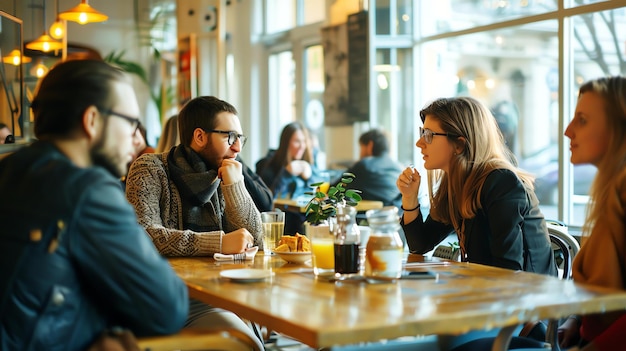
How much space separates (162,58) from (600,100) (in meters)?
10.6

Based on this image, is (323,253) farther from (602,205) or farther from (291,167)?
(291,167)

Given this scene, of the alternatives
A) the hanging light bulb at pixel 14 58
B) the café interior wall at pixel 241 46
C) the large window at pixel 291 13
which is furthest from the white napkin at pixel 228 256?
the large window at pixel 291 13

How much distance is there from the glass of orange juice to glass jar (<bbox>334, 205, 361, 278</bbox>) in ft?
0.17

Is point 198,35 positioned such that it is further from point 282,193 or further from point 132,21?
point 282,193

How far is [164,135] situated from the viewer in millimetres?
5812

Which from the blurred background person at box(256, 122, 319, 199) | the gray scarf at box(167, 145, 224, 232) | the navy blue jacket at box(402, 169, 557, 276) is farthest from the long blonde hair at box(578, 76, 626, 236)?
the blurred background person at box(256, 122, 319, 199)

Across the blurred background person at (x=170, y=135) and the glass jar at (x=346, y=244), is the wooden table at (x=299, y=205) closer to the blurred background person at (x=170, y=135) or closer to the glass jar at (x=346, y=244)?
the blurred background person at (x=170, y=135)

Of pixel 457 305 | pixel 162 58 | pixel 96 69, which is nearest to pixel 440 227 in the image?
pixel 457 305

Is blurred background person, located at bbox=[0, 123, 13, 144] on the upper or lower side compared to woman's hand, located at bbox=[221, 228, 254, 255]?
upper

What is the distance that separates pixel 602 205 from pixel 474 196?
2.25ft

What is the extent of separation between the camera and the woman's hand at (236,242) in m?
2.60

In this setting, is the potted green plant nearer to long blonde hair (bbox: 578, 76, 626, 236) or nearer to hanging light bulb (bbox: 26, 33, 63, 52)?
long blonde hair (bbox: 578, 76, 626, 236)

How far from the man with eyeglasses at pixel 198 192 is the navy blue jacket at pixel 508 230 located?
78 cm

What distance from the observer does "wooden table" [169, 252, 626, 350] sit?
1.55 meters
